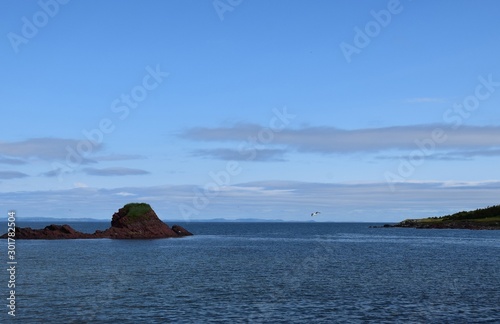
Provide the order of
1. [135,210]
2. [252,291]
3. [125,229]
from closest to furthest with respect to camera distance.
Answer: [252,291]
[135,210]
[125,229]

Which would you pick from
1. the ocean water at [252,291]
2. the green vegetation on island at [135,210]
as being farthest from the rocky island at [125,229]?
the ocean water at [252,291]

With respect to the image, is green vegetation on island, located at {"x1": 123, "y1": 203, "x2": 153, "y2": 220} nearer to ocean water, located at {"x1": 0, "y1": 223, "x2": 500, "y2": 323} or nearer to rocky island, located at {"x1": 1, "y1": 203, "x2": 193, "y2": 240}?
rocky island, located at {"x1": 1, "y1": 203, "x2": 193, "y2": 240}

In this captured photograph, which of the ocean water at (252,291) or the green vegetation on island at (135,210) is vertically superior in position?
the green vegetation on island at (135,210)

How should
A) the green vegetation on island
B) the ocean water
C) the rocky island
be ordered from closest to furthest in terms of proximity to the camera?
the ocean water
the rocky island
the green vegetation on island

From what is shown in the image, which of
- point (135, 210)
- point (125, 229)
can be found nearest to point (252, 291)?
point (135, 210)

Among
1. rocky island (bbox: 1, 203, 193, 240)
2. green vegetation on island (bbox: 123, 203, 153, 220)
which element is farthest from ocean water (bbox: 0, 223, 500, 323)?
green vegetation on island (bbox: 123, 203, 153, 220)

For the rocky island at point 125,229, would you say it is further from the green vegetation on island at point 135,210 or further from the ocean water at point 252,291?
the ocean water at point 252,291

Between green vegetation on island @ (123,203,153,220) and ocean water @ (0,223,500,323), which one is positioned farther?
green vegetation on island @ (123,203,153,220)

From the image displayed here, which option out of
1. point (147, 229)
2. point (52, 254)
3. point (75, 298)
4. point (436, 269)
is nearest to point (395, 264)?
point (436, 269)

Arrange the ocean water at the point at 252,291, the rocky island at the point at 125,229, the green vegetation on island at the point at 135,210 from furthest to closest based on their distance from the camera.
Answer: the green vegetation on island at the point at 135,210 < the rocky island at the point at 125,229 < the ocean water at the point at 252,291

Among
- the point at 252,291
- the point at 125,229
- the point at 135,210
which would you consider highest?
the point at 135,210

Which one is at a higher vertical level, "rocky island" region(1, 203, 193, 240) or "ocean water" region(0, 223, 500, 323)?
"rocky island" region(1, 203, 193, 240)

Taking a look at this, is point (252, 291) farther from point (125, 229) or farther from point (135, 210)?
point (125, 229)

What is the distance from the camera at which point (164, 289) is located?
5606 centimetres
